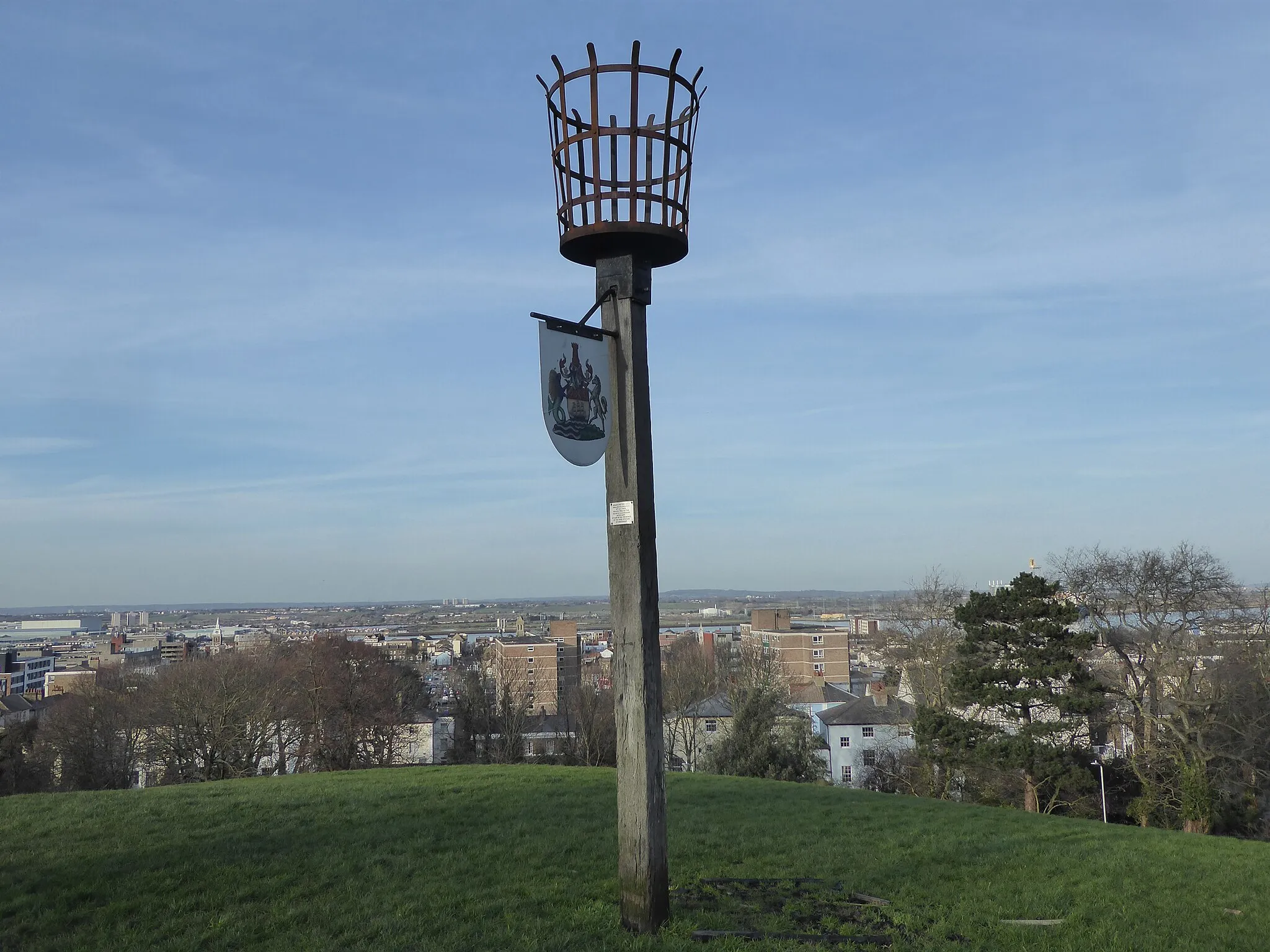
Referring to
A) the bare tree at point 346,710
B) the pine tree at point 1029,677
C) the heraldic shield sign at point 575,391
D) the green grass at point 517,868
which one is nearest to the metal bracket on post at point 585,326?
the heraldic shield sign at point 575,391

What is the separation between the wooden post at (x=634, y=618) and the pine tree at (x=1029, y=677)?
22.0 m

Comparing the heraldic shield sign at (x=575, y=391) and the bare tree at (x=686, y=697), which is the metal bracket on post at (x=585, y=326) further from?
the bare tree at (x=686, y=697)

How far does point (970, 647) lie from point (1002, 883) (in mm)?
19736

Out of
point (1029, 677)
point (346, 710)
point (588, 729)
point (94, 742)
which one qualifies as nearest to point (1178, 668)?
point (1029, 677)

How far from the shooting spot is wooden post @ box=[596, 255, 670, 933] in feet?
18.6

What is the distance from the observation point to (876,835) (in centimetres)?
983

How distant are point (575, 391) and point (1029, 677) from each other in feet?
75.8

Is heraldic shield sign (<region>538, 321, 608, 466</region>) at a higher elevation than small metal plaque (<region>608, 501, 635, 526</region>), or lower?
higher

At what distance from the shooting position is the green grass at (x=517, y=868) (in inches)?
225

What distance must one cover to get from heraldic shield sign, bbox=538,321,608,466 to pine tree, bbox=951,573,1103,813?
73.8ft

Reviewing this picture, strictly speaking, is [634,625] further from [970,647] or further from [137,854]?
[970,647]

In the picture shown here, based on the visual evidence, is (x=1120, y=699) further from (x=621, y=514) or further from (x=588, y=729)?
(x=621, y=514)

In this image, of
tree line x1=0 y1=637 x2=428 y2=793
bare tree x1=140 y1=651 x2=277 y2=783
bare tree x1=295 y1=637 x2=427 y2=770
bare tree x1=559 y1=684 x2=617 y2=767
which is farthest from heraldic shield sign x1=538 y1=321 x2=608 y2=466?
bare tree x1=559 y1=684 x2=617 y2=767

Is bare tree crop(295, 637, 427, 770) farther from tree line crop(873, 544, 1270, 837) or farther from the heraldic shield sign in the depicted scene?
the heraldic shield sign
